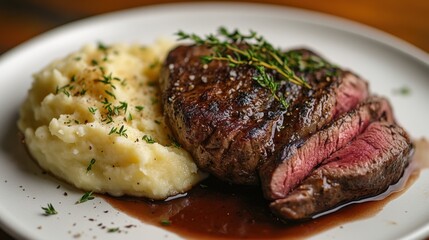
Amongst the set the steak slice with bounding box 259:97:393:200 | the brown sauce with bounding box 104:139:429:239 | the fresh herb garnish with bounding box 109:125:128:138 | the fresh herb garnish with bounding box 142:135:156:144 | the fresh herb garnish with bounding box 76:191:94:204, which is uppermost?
the fresh herb garnish with bounding box 109:125:128:138

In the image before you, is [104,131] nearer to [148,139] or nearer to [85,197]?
[148,139]

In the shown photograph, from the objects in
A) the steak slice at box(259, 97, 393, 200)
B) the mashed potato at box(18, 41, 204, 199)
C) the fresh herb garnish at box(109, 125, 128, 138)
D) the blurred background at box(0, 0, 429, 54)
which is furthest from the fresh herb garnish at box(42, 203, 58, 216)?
the blurred background at box(0, 0, 429, 54)

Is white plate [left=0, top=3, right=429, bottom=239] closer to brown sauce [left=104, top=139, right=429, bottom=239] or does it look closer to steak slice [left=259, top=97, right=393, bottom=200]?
brown sauce [left=104, top=139, right=429, bottom=239]

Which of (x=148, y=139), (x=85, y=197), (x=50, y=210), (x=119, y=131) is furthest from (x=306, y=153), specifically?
(x=50, y=210)

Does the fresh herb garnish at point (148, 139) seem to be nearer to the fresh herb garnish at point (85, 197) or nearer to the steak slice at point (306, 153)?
the fresh herb garnish at point (85, 197)

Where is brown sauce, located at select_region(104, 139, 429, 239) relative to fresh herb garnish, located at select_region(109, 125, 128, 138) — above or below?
below

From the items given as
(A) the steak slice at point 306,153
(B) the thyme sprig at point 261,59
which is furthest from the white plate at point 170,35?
(B) the thyme sprig at point 261,59
